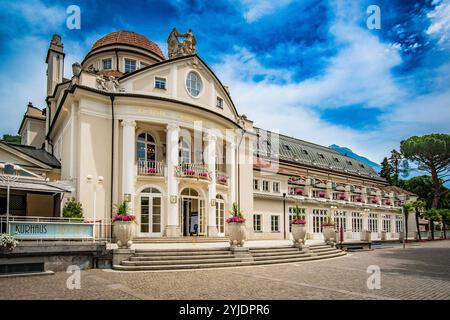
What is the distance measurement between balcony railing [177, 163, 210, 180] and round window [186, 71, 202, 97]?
446cm

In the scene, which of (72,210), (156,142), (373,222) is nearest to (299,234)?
(156,142)

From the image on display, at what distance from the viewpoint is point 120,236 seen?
13.9 metres

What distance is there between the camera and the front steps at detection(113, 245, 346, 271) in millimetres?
13320

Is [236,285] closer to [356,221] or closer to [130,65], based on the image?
[130,65]

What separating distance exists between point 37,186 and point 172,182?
23.8 feet

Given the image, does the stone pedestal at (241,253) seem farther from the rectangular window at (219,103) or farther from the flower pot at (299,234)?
the rectangular window at (219,103)

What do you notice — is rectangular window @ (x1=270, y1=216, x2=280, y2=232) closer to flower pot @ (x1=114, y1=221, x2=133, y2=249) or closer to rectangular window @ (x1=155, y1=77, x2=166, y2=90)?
rectangular window @ (x1=155, y1=77, x2=166, y2=90)

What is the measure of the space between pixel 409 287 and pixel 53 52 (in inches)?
1158

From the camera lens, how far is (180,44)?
24.0 metres

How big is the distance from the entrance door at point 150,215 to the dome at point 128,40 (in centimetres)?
1326

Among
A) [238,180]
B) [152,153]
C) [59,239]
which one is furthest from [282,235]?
[59,239]

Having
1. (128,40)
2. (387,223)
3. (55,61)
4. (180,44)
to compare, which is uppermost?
(128,40)
